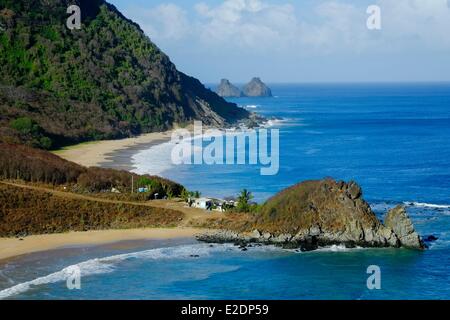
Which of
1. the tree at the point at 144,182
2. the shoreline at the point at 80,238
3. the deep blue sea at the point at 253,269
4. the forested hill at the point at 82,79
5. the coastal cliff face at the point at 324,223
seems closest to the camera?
the deep blue sea at the point at 253,269

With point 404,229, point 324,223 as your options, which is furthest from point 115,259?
point 404,229

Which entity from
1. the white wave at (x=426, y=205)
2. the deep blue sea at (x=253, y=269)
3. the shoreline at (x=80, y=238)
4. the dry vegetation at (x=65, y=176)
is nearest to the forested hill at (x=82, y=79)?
the dry vegetation at (x=65, y=176)

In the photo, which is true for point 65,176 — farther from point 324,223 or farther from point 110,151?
point 110,151

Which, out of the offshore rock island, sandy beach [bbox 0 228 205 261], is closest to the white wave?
the offshore rock island

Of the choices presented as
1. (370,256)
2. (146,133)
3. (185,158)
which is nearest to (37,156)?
(185,158)

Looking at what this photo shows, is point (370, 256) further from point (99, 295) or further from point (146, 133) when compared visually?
point (146, 133)

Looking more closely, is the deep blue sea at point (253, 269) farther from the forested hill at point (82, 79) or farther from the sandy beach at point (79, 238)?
the forested hill at point (82, 79)

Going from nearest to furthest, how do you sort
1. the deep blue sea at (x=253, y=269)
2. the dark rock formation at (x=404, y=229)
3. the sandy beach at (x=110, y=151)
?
the deep blue sea at (x=253, y=269) < the dark rock formation at (x=404, y=229) < the sandy beach at (x=110, y=151)
